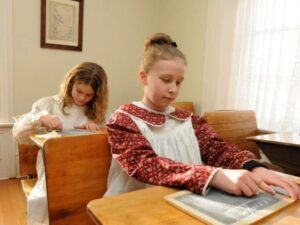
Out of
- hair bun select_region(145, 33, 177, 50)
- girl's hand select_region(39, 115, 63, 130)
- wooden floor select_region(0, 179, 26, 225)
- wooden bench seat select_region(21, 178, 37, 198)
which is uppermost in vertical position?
hair bun select_region(145, 33, 177, 50)

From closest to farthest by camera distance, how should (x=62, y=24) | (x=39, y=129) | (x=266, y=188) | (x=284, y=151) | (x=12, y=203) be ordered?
1. (x=266, y=188)
2. (x=284, y=151)
3. (x=39, y=129)
4. (x=12, y=203)
5. (x=62, y=24)

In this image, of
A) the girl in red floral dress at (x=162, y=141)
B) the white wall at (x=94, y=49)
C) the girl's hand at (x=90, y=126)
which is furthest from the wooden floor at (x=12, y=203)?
the girl in red floral dress at (x=162, y=141)

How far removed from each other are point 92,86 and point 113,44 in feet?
5.37

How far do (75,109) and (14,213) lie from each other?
3.19 feet

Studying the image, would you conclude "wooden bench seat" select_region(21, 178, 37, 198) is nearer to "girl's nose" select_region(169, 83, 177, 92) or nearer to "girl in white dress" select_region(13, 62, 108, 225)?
"girl in white dress" select_region(13, 62, 108, 225)

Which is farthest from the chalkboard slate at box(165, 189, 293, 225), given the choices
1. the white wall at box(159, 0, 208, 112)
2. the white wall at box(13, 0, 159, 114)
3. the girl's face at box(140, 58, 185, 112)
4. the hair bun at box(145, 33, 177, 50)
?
the white wall at box(13, 0, 159, 114)

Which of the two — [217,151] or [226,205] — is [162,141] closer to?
[217,151]

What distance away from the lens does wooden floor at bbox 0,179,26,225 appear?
75.4 inches

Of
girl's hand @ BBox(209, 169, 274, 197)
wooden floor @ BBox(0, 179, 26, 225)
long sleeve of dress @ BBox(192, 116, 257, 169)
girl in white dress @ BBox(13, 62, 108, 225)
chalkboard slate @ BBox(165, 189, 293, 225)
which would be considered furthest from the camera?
wooden floor @ BBox(0, 179, 26, 225)

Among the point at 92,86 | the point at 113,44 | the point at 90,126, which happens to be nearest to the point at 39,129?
the point at 90,126

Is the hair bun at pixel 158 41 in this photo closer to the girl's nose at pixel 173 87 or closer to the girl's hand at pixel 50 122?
the girl's nose at pixel 173 87

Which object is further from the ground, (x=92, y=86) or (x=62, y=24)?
(x=62, y=24)

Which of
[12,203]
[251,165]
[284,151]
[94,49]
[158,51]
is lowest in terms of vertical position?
[12,203]

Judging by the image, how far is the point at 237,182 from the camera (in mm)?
621
